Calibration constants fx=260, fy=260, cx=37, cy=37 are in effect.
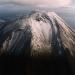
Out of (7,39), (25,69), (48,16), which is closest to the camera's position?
(25,69)

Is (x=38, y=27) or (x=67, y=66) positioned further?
(x=38, y=27)

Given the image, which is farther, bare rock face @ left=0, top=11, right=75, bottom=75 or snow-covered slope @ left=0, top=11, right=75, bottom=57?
snow-covered slope @ left=0, top=11, right=75, bottom=57

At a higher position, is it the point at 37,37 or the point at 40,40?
the point at 37,37

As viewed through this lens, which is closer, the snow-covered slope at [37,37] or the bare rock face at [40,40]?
the bare rock face at [40,40]

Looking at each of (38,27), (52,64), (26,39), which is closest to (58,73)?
(52,64)

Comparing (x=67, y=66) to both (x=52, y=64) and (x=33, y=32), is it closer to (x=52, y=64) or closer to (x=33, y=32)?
(x=52, y=64)
